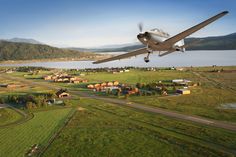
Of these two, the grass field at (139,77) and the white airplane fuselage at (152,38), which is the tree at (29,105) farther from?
the grass field at (139,77)

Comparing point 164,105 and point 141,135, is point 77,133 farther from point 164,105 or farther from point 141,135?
point 164,105

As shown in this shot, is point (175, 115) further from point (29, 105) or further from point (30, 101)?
point (30, 101)

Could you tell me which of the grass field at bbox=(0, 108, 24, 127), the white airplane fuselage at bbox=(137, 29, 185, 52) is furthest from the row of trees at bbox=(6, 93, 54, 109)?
the white airplane fuselage at bbox=(137, 29, 185, 52)

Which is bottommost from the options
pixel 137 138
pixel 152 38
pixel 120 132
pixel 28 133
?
pixel 137 138

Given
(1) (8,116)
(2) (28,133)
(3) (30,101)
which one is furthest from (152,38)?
(3) (30,101)

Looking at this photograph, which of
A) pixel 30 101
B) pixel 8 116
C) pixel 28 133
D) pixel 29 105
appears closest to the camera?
pixel 28 133

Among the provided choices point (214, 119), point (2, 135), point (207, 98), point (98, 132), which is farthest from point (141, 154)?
point (207, 98)

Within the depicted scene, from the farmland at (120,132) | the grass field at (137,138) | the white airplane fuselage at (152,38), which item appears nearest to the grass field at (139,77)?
the farmland at (120,132)
